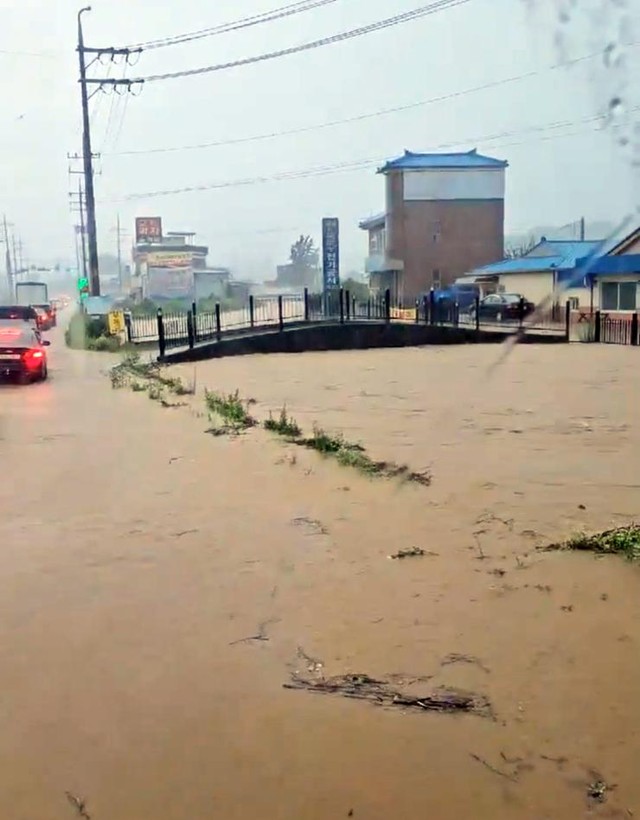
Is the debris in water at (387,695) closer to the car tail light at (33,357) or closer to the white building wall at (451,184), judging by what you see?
the car tail light at (33,357)

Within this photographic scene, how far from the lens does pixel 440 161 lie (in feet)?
140

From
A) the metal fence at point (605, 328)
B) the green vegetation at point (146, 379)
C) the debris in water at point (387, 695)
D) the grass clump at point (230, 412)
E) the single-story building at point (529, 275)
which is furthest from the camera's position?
the single-story building at point (529, 275)

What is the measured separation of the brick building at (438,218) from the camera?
136 ft

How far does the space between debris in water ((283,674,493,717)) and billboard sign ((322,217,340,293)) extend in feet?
115

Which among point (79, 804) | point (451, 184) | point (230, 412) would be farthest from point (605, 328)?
point (79, 804)

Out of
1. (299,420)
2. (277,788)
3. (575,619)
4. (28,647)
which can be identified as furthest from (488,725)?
(299,420)

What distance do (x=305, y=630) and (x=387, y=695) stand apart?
3.33 ft

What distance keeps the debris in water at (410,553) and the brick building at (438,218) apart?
1338 inches

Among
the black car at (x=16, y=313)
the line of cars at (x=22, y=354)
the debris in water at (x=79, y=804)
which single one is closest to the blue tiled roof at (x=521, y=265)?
the line of cars at (x=22, y=354)

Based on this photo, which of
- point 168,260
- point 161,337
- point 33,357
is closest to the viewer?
point 33,357

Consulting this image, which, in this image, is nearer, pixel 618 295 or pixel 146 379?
pixel 146 379

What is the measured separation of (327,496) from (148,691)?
4633 mm

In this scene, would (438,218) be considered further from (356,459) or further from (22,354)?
(356,459)

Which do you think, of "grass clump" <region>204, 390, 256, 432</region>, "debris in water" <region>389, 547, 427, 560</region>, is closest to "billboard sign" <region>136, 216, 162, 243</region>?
"grass clump" <region>204, 390, 256, 432</region>
